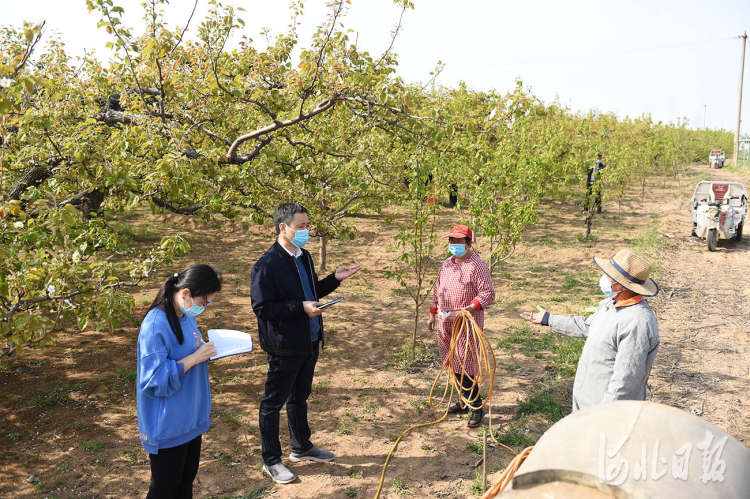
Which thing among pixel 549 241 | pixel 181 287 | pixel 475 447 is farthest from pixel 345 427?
pixel 549 241

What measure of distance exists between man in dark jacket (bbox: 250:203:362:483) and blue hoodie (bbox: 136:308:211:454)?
892 mm

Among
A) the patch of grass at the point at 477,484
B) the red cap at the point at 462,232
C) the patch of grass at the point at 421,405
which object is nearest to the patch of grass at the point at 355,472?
the patch of grass at the point at 477,484

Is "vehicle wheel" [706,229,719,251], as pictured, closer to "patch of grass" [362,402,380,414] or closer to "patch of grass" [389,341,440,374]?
"patch of grass" [389,341,440,374]

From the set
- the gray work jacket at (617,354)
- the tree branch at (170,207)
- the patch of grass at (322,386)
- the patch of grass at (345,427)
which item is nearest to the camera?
the gray work jacket at (617,354)

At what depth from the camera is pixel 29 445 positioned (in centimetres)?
435

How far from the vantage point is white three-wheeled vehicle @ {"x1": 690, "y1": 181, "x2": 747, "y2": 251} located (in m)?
12.3

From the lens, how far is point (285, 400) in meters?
3.84

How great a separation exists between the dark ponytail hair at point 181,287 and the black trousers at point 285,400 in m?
1.09

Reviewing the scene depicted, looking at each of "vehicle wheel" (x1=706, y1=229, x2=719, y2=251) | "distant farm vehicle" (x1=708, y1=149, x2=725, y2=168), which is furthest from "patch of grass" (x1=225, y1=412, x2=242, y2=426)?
"distant farm vehicle" (x1=708, y1=149, x2=725, y2=168)

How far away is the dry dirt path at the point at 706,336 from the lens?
5121 mm

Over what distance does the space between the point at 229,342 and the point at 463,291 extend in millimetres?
2226

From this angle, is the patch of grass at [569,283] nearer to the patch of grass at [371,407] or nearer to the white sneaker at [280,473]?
the patch of grass at [371,407]

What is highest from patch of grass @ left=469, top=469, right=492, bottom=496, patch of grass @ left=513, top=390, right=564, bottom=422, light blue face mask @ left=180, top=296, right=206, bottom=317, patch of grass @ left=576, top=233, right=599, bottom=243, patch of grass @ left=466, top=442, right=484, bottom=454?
light blue face mask @ left=180, top=296, right=206, bottom=317

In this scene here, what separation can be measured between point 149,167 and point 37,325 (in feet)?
5.82
